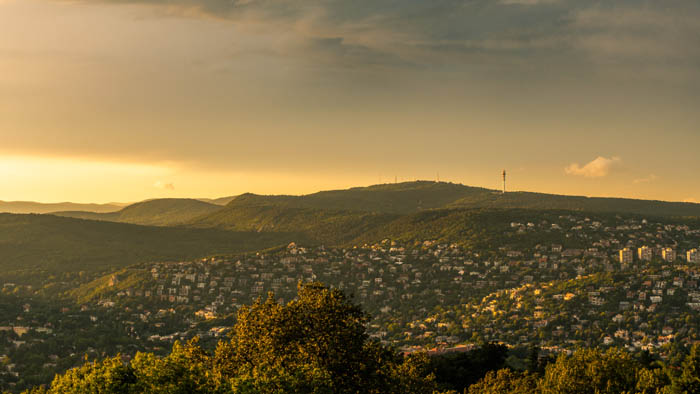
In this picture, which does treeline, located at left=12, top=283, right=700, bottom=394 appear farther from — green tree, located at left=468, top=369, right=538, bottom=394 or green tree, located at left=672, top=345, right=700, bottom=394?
green tree, located at left=468, top=369, right=538, bottom=394

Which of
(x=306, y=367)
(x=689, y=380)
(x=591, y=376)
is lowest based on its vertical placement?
(x=591, y=376)

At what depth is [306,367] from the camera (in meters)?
35.6

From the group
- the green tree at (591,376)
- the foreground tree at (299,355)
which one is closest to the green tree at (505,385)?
the green tree at (591,376)

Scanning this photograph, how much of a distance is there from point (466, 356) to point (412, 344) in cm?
5911

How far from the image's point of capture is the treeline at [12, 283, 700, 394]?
1242 inches

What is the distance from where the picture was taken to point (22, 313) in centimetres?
15050

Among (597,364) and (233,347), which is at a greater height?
(233,347)

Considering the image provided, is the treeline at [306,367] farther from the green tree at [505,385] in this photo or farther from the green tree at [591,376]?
the green tree at [505,385]

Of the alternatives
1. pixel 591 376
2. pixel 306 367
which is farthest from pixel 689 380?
pixel 306 367

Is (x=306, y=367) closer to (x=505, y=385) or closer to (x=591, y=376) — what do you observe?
(x=591, y=376)

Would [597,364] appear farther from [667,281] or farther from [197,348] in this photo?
[667,281]

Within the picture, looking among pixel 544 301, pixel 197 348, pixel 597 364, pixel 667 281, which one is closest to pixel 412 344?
pixel 544 301

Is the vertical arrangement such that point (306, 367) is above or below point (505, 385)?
above

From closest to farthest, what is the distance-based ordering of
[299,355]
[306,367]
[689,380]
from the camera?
[306,367]
[299,355]
[689,380]
